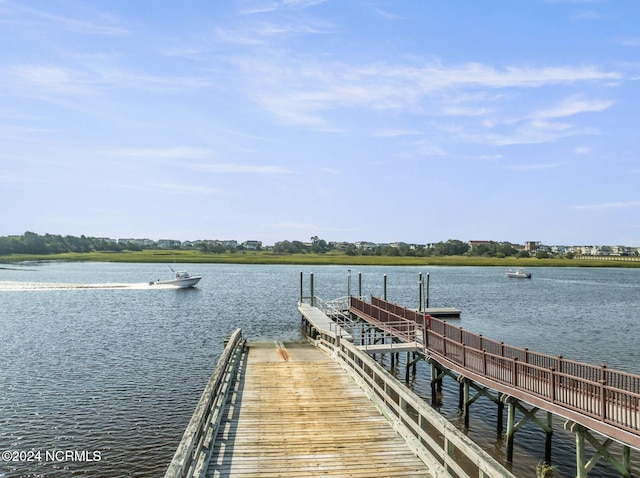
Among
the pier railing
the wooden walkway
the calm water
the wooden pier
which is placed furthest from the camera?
the calm water

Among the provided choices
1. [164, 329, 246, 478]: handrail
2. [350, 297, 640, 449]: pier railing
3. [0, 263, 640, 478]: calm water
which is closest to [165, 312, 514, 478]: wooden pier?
[164, 329, 246, 478]: handrail

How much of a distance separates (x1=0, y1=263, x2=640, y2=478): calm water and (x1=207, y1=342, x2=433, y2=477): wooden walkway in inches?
192

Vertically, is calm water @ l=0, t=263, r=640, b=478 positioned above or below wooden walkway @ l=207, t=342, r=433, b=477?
below

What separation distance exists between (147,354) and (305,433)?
24.7 meters

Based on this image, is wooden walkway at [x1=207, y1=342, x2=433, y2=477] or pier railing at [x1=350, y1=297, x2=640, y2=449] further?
pier railing at [x1=350, y1=297, x2=640, y2=449]

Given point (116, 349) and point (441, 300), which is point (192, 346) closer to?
point (116, 349)

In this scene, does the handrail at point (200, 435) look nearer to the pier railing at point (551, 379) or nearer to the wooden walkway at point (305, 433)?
the wooden walkway at point (305, 433)

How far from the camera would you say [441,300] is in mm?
73188

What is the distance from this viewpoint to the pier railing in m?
13.8

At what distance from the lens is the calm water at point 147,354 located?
19.2m

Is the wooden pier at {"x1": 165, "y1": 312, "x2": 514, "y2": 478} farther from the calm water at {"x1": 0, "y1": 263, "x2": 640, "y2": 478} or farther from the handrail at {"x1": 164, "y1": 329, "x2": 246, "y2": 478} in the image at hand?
the calm water at {"x1": 0, "y1": 263, "x2": 640, "y2": 478}

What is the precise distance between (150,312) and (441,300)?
38.0 m

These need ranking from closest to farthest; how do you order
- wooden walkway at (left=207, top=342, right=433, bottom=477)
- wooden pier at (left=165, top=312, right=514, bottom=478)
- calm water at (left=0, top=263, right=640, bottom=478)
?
wooden pier at (left=165, top=312, right=514, bottom=478) < wooden walkway at (left=207, top=342, right=433, bottom=477) < calm water at (left=0, top=263, right=640, bottom=478)

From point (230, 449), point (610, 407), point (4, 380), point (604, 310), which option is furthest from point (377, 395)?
point (604, 310)
